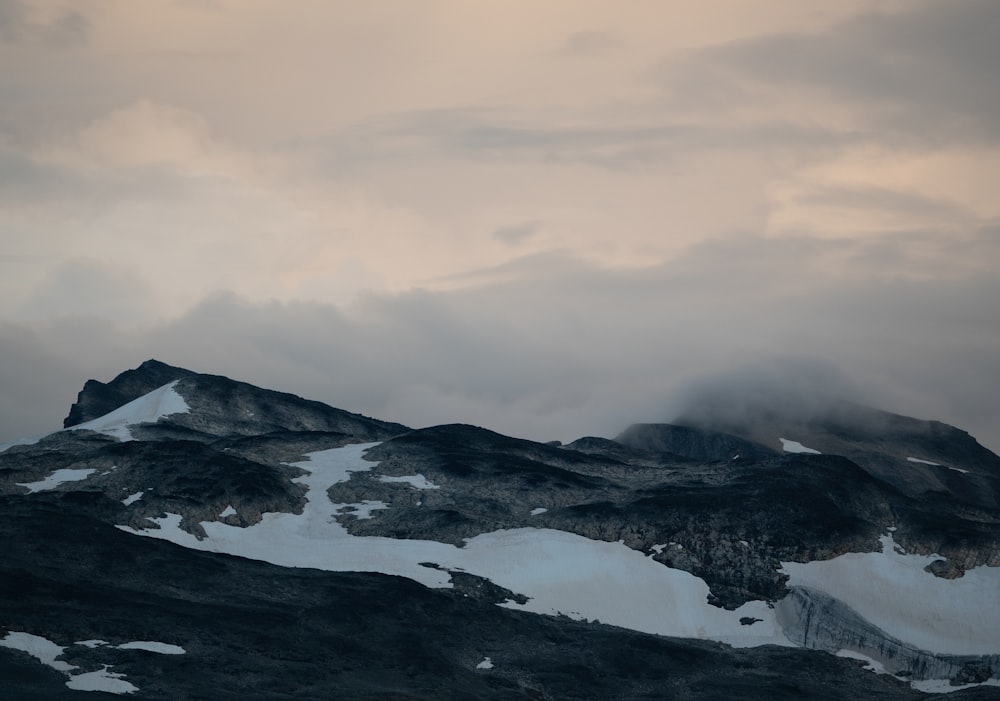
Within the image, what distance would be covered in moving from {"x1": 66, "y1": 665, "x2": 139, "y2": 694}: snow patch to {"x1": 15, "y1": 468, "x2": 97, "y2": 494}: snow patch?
6353 centimetres

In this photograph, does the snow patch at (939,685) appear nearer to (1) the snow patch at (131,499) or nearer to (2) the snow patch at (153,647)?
(2) the snow patch at (153,647)

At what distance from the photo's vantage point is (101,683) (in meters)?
98.8

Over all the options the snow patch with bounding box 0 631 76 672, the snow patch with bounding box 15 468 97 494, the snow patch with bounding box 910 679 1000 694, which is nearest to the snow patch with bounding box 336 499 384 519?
the snow patch with bounding box 15 468 97 494

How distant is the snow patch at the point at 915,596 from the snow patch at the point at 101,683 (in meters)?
75.3

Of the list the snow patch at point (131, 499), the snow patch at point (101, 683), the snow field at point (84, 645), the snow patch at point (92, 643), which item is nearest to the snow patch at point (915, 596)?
the snow field at point (84, 645)

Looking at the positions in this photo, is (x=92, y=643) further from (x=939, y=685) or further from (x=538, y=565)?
(x=939, y=685)

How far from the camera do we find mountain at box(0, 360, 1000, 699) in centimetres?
11231

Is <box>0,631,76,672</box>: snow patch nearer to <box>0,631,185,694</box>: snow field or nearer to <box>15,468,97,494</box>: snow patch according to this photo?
<box>0,631,185,694</box>: snow field

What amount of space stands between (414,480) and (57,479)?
4279 cm

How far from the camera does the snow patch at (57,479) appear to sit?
16162 centimetres

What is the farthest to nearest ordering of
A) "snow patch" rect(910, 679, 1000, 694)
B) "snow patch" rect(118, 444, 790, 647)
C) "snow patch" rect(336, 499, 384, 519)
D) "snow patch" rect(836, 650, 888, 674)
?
"snow patch" rect(336, 499, 384, 519) → "snow patch" rect(118, 444, 790, 647) → "snow patch" rect(836, 650, 888, 674) → "snow patch" rect(910, 679, 1000, 694)

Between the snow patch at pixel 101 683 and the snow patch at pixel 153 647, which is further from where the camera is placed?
the snow patch at pixel 153 647

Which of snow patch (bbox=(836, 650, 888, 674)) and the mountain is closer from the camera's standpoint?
the mountain

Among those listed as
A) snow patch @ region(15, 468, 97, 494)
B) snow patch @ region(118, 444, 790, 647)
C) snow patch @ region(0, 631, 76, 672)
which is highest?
snow patch @ region(15, 468, 97, 494)
